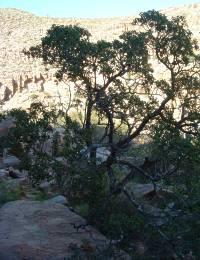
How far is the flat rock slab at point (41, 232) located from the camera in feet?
25.1

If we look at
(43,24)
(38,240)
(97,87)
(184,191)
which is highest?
(43,24)

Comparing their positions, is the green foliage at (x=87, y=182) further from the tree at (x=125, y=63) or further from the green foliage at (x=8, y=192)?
the green foliage at (x=8, y=192)

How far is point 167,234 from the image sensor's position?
7.64m

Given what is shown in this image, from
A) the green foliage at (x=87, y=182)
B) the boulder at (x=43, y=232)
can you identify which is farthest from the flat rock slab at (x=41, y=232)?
the green foliage at (x=87, y=182)

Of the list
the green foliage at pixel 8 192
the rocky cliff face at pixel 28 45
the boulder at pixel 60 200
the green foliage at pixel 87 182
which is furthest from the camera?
the rocky cliff face at pixel 28 45

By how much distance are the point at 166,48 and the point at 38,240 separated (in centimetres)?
479

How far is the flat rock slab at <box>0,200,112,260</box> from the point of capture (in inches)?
301

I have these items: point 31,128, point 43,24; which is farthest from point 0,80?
point 31,128

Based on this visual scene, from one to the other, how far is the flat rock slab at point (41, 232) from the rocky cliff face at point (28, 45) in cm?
1915

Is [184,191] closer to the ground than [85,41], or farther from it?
closer to the ground

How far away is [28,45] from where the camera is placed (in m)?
37.4

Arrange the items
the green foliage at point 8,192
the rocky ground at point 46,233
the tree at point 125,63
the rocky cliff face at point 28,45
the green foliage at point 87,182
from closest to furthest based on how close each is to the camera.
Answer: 1. the rocky ground at point 46,233
2. the green foliage at point 87,182
3. the tree at point 125,63
4. the green foliage at point 8,192
5. the rocky cliff face at point 28,45

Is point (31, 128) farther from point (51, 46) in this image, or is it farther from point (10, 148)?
point (51, 46)

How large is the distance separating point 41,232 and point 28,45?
30.4 m
